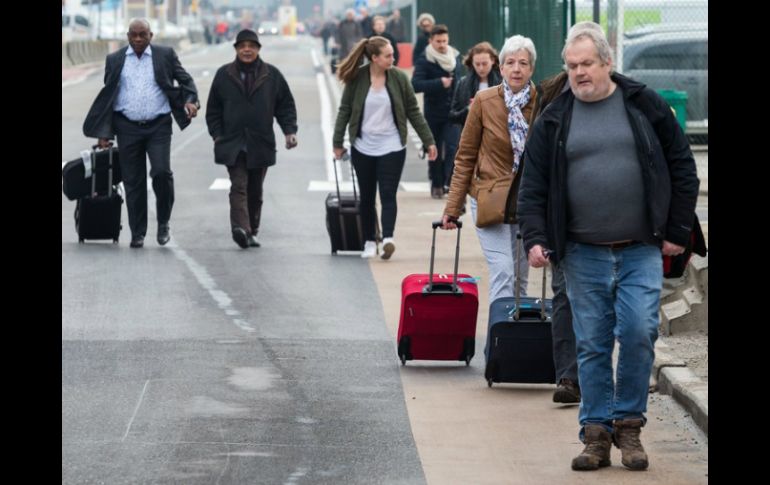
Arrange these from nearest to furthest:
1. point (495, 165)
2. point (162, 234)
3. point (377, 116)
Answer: point (495, 165) < point (377, 116) < point (162, 234)

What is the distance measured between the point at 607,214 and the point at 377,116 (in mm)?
6616

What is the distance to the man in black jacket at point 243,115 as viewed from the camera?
1457 cm

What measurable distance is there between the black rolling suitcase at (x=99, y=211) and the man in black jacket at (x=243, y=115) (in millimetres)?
961

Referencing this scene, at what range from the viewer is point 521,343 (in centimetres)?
873

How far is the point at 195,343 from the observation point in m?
10.2

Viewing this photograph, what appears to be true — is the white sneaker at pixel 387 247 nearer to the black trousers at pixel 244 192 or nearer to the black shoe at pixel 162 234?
the black trousers at pixel 244 192

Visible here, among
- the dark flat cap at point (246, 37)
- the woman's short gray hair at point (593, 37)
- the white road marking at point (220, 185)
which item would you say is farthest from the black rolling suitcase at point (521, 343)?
the white road marking at point (220, 185)

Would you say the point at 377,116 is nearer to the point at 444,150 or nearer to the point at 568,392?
the point at 444,150

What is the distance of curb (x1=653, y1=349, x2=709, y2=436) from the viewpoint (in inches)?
317

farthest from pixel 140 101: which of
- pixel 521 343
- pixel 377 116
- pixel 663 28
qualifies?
pixel 663 28
